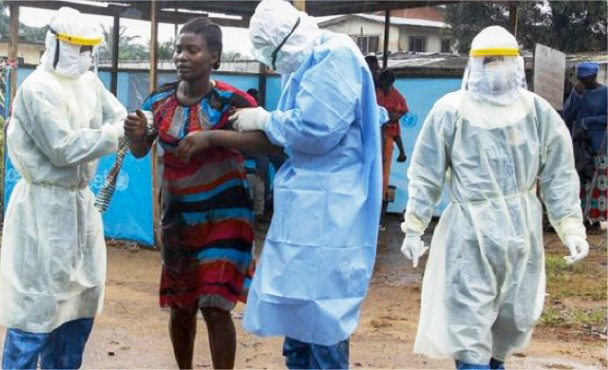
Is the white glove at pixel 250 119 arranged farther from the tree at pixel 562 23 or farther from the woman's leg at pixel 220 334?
the tree at pixel 562 23

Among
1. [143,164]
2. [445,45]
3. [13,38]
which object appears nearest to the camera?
[143,164]

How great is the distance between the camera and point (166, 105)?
423 cm

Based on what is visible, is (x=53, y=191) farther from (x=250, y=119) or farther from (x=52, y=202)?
(x=250, y=119)

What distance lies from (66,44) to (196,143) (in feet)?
2.63

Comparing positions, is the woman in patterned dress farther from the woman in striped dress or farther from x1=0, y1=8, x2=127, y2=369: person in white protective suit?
x1=0, y1=8, x2=127, y2=369: person in white protective suit

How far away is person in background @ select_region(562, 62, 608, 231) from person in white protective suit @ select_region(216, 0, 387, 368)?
25.4 feet

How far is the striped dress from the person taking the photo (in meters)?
4.16

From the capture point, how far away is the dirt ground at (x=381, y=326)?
562 cm

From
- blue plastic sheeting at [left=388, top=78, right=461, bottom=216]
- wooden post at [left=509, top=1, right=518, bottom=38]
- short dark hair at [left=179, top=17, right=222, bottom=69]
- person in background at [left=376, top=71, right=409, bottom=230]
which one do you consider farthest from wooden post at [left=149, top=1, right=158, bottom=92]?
short dark hair at [left=179, top=17, right=222, bottom=69]

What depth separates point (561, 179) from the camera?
420 cm

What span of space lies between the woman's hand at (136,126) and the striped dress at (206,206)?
0.35 feet

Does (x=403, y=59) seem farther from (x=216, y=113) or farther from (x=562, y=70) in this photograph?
(x=216, y=113)

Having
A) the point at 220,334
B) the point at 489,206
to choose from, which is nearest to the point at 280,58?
the point at 489,206

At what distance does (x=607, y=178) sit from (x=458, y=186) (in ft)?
24.3
